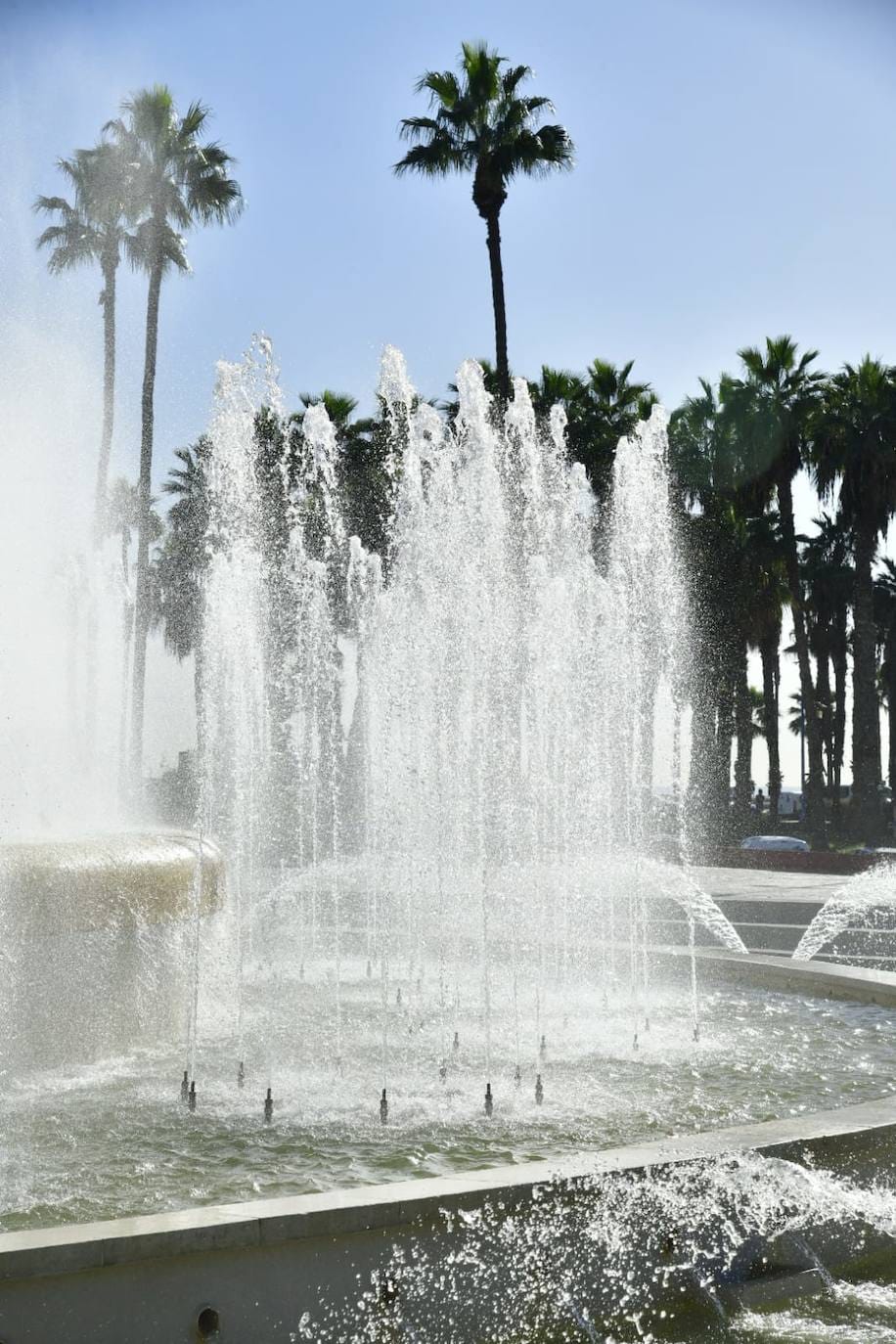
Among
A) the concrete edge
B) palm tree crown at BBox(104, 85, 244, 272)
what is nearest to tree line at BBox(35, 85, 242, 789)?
palm tree crown at BBox(104, 85, 244, 272)

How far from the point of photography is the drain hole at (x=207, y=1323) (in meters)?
3.01

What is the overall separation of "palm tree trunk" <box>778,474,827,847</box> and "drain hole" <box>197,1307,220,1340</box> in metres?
25.7

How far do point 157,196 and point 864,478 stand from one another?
15640mm

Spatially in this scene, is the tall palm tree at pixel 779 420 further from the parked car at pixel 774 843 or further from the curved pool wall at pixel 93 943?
the curved pool wall at pixel 93 943

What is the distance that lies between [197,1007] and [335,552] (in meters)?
19.5

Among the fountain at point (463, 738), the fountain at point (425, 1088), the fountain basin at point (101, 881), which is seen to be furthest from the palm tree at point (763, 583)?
the fountain basin at point (101, 881)

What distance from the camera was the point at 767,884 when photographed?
1781cm

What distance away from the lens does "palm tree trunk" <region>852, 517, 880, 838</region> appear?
2723cm

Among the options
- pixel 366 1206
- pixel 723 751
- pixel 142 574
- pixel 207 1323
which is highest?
pixel 142 574

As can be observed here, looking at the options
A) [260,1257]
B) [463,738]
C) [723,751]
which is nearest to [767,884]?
[463,738]

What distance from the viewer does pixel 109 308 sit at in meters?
26.5

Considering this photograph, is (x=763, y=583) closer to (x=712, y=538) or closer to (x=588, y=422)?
(x=712, y=538)

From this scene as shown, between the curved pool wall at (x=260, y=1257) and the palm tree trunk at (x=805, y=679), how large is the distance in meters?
25.1

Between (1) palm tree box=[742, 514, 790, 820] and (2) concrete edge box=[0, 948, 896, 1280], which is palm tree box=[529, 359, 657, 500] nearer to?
(1) palm tree box=[742, 514, 790, 820]
